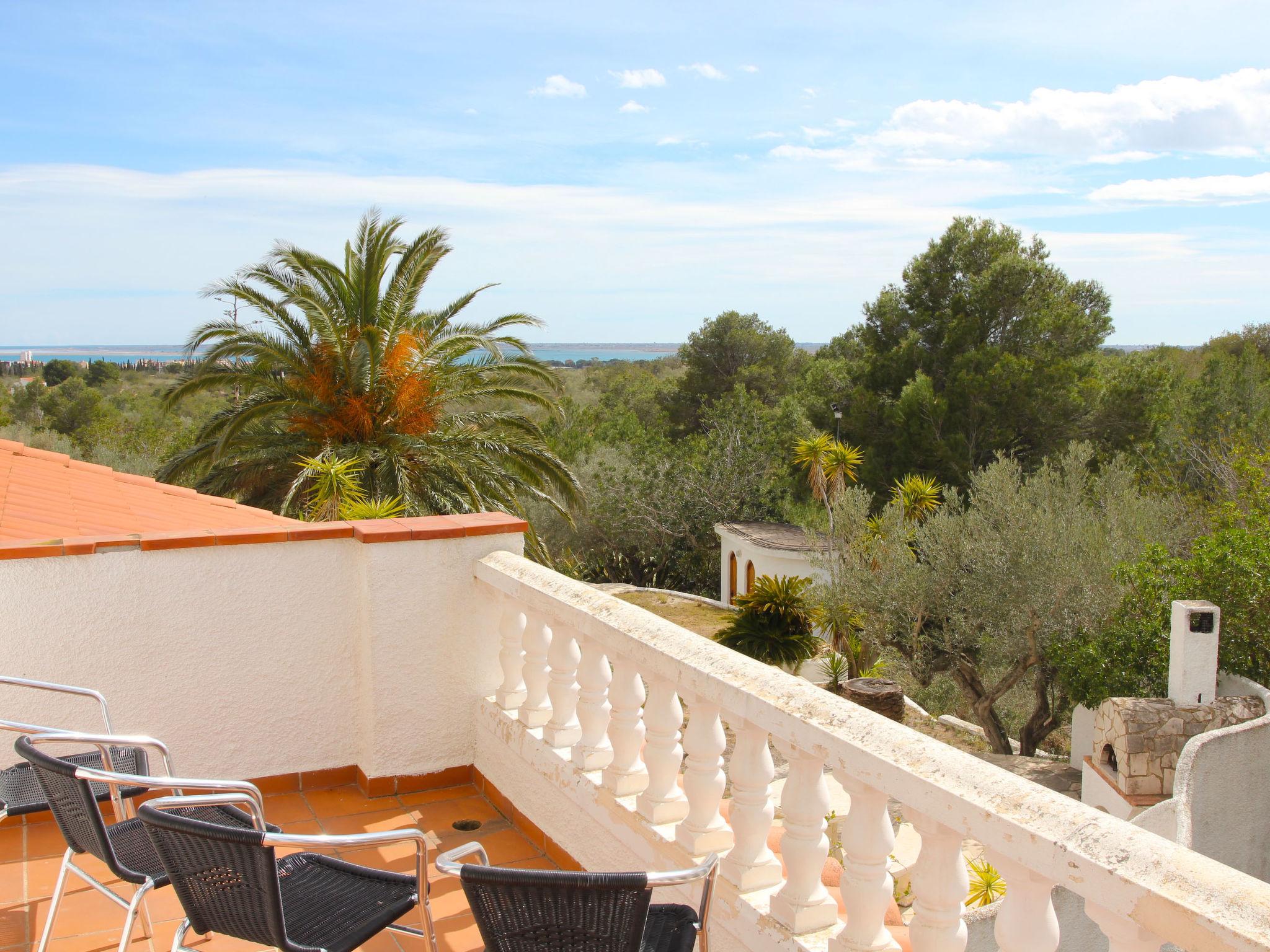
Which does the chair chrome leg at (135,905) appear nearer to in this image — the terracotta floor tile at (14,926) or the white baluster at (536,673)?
the terracotta floor tile at (14,926)

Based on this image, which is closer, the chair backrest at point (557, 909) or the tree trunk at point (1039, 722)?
the chair backrest at point (557, 909)

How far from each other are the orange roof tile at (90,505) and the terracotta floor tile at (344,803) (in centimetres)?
112

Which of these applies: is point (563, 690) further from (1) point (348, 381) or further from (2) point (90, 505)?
(1) point (348, 381)

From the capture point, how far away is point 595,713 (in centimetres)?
326

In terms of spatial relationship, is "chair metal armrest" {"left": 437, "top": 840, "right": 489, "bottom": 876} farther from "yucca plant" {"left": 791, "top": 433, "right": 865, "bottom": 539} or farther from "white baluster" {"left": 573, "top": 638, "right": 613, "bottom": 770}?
"yucca plant" {"left": 791, "top": 433, "right": 865, "bottom": 539}

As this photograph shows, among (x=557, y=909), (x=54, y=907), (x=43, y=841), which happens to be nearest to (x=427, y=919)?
(x=557, y=909)

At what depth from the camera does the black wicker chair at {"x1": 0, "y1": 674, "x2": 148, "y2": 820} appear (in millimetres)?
2752

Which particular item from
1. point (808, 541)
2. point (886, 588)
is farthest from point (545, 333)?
point (808, 541)

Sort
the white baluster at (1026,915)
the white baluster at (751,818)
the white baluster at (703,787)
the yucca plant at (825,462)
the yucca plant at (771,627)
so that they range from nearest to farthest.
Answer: the white baluster at (1026,915), the white baluster at (751,818), the white baluster at (703,787), the yucca plant at (771,627), the yucca plant at (825,462)

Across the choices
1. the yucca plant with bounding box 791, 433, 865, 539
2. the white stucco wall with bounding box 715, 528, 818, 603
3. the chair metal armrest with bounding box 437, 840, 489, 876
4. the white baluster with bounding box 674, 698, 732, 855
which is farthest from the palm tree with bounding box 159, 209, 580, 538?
the yucca plant with bounding box 791, 433, 865, 539

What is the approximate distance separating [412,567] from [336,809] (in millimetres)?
999

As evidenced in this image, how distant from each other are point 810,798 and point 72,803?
1706 millimetres

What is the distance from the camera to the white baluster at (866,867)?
2.03 meters

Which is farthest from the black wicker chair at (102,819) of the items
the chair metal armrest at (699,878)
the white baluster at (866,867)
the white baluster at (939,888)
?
the white baluster at (939,888)
